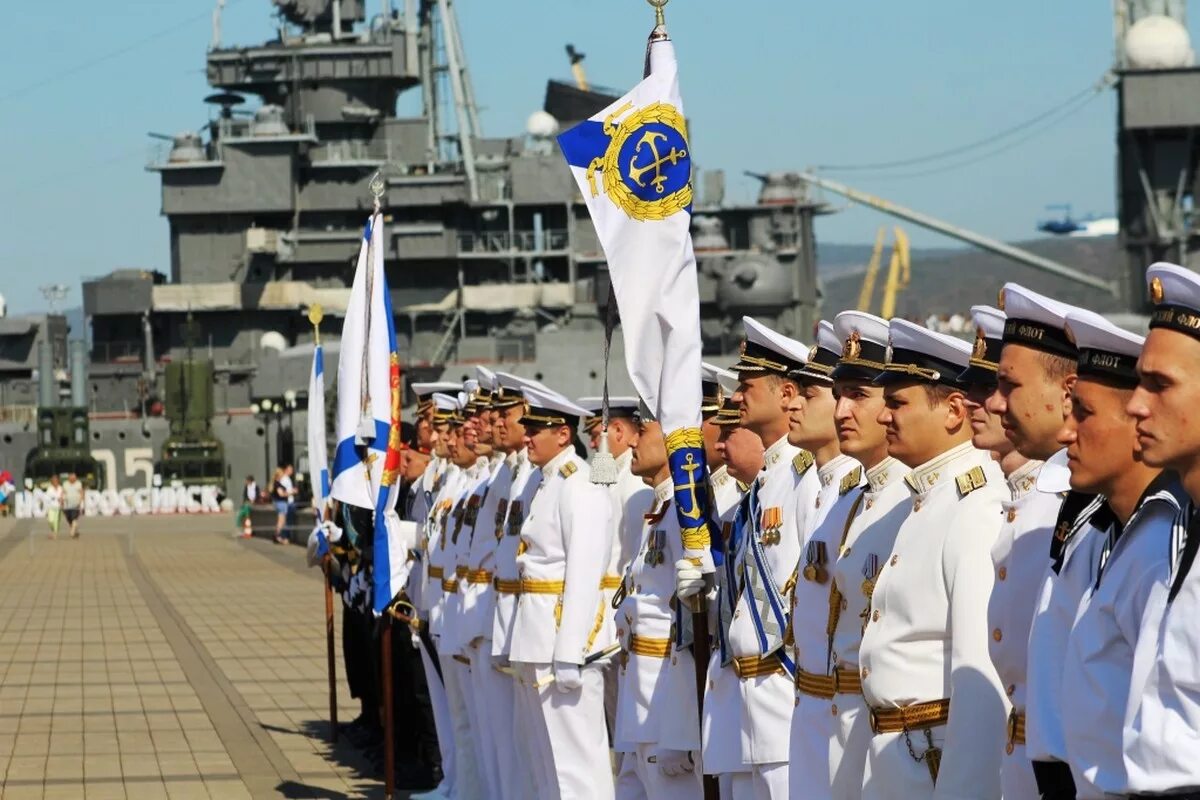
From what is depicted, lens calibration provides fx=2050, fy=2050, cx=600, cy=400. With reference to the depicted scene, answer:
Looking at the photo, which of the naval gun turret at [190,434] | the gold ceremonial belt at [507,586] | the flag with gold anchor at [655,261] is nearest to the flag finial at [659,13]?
the flag with gold anchor at [655,261]

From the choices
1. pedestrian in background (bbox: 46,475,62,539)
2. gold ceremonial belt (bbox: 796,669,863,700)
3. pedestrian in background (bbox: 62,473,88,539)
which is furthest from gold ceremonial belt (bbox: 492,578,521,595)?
pedestrian in background (bbox: 46,475,62,539)

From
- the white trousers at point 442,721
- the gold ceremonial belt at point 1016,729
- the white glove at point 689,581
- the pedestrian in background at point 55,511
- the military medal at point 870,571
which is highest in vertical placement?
the military medal at point 870,571

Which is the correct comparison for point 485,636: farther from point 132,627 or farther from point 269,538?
point 269,538

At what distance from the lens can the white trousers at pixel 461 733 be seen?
10344 millimetres

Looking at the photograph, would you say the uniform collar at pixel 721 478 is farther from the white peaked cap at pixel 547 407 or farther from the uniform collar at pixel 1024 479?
the uniform collar at pixel 1024 479

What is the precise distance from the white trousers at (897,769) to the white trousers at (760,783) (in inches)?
55.0

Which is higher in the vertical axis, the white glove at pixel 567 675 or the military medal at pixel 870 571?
the military medal at pixel 870 571

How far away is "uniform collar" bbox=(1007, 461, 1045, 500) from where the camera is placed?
15.4 ft

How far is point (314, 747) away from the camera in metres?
12.7

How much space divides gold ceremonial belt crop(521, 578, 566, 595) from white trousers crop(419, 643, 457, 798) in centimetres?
188

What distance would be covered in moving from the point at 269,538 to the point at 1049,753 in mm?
40256

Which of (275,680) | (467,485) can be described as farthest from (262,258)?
(467,485)

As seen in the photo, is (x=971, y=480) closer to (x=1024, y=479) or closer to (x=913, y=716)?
(x=1024, y=479)

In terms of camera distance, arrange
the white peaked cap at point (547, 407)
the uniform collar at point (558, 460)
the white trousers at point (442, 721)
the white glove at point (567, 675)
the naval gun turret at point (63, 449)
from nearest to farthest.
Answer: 1. the white glove at point (567, 675)
2. the uniform collar at point (558, 460)
3. the white peaked cap at point (547, 407)
4. the white trousers at point (442, 721)
5. the naval gun turret at point (63, 449)
